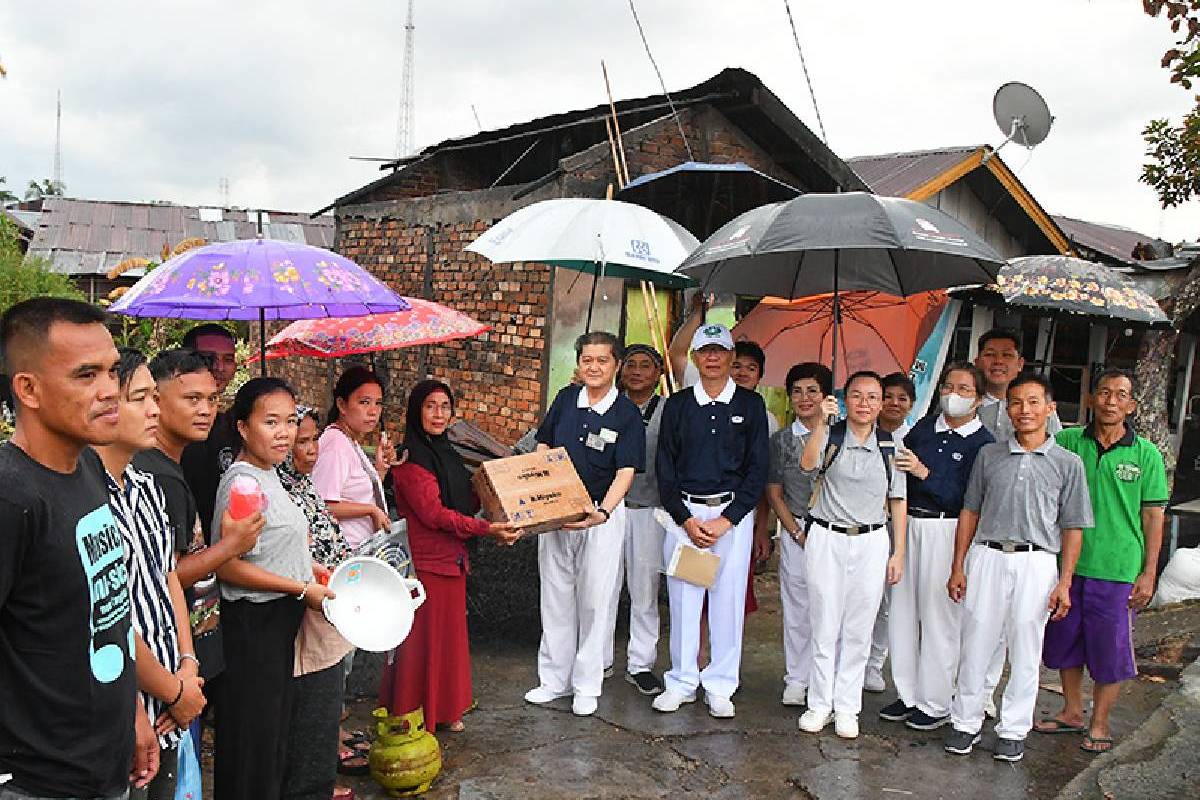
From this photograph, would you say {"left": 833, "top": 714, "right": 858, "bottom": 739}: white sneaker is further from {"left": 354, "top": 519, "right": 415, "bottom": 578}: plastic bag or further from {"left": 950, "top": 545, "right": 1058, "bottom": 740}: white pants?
{"left": 354, "top": 519, "right": 415, "bottom": 578}: plastic bag

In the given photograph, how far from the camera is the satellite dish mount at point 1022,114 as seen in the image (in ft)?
29.7

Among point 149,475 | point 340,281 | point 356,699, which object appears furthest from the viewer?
point 356,699

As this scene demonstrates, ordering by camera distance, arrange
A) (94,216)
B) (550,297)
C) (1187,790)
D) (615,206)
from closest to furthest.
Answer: (1187,790), (615,206), (550,297), (94,216)

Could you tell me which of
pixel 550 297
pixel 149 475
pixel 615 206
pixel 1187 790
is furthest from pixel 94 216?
pixel 1187 790

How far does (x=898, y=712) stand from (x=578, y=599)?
1.88 m

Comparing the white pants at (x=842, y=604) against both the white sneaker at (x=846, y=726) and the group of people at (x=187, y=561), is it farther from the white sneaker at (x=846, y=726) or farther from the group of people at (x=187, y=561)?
the group of people at (x=187, y=561)

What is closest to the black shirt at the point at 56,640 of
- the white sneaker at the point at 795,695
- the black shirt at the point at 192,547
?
the black shirt at the point at 192,547

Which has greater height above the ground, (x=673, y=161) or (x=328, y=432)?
(x=673, y=161)

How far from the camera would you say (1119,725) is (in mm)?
5320

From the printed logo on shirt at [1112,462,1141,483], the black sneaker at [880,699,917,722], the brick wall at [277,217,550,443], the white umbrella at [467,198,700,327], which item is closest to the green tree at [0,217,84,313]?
the brick wall at [277,217,550,443]

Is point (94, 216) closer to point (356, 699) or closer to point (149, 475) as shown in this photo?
point (356, 699)

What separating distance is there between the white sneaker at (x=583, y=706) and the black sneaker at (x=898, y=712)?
162cm

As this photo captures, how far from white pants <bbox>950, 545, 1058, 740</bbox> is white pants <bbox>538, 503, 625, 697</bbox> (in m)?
1.87

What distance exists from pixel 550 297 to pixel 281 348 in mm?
2712
